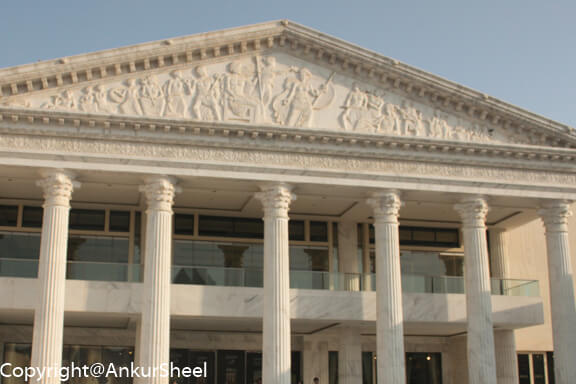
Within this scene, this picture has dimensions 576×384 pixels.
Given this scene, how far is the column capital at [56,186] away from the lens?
2416cm

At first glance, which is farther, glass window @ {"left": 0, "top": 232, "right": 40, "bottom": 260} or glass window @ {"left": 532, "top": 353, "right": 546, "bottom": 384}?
glass window @ {"left": 532, "top": 353, "right": 546, "bottom": 384}

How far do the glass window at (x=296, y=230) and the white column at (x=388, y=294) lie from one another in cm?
519

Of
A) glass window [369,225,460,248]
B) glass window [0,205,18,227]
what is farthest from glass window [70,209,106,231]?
glass window [369,225,460,248]

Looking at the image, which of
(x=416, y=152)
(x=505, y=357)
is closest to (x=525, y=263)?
(x=505, y=357)

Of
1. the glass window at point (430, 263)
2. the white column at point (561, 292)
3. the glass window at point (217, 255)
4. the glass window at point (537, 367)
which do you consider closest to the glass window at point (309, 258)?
the glass window at point (217, 255)

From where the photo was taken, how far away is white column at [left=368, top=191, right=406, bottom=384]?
2530 cm

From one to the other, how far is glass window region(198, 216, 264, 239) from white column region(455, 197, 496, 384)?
836cm

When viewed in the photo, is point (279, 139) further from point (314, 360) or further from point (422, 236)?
point (314, 360)

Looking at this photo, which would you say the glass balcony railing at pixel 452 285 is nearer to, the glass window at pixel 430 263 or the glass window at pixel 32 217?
the glass window at pixel 430 263

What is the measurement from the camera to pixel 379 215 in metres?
26.6

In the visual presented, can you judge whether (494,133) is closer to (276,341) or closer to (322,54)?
(322,54)

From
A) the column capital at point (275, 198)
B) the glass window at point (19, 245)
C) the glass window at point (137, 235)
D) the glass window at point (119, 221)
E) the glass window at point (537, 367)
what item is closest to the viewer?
the column capital at point (275, 198)

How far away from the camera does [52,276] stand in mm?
23609

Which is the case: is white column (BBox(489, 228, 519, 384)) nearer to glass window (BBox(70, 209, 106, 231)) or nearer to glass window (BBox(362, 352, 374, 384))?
glass window (BBox(362, 352, 374, 384))
